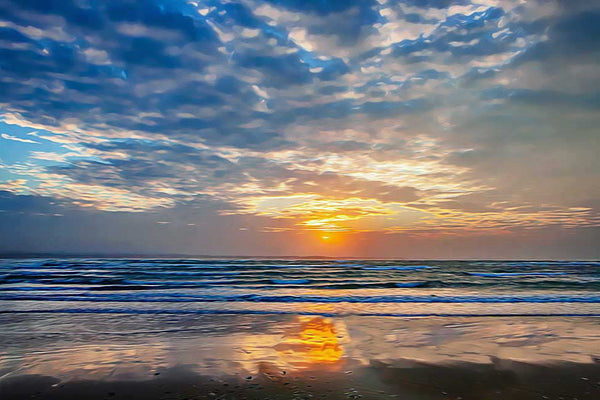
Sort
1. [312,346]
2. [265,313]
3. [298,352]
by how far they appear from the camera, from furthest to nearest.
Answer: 1. [265,313]
2. [312,346]
3. [298,352]

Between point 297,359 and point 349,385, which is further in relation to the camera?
point 297,359

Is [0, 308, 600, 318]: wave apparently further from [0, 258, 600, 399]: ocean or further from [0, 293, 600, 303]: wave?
[0, 293, 600, 303]: wave

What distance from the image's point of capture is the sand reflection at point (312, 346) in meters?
6.66

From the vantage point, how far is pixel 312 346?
7.80 m

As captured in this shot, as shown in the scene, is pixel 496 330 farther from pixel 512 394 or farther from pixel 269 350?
pixel 269 350

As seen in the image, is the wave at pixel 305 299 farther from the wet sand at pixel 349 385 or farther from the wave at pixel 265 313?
the wet sand at pixel 349 385

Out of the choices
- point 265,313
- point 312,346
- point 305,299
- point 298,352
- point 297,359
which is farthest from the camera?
point 305,299

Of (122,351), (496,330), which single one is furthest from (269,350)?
(496,330)

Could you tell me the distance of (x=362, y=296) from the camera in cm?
1767

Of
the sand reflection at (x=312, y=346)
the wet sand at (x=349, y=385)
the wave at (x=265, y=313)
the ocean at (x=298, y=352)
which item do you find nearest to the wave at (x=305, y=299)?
the ocean at (x=298, y=352)

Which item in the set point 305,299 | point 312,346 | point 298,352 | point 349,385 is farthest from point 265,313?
point 349,385

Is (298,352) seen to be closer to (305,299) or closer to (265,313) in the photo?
(265,313)

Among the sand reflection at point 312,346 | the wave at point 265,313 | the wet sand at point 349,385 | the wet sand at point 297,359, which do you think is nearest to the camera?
the wet sand at point 349,385

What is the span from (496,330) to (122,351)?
895 cm
